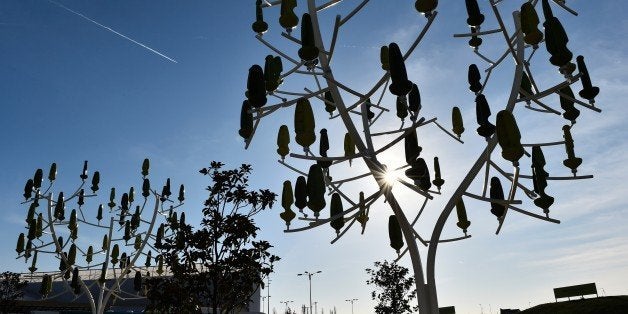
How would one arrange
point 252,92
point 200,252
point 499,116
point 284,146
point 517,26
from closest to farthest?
point 499,116, point 252,92, point 284,146, point 517,26, point 200,252

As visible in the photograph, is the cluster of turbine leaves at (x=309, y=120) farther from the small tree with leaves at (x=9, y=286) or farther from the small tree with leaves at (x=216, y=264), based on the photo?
the small tree with leaves at (x=9, y=286)

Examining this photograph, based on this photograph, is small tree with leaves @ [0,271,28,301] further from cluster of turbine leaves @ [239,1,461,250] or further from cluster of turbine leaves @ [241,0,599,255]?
cluster of turbine leaves @ [241,0,599,255]

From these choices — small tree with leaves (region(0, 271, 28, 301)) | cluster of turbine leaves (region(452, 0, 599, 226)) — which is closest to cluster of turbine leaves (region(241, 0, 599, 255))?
cluster of turbine leaves (region(452, 0, 599, 226))

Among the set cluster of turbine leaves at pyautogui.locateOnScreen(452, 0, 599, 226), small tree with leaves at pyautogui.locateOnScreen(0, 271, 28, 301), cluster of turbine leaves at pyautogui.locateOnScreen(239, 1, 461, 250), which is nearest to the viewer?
cluster of turbine leaves at pyautogui.locateOnScreen(452, 0, 599, 226)

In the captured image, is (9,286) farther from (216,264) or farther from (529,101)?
(529,101)

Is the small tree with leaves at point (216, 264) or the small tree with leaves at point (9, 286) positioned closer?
the small tree with leaves at point (216, 264)

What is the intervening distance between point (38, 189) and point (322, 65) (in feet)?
63.0

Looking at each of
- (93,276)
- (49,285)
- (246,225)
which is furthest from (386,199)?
(93,276)

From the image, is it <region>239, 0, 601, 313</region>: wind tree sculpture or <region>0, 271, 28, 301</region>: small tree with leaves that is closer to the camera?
<region>239, 0, 601, 313</region>: wind tree sculpture

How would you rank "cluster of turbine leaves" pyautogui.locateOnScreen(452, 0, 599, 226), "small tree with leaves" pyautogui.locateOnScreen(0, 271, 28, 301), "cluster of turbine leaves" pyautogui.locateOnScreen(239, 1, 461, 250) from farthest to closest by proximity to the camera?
"small tree with leaves" pyautogui.locateOnScreen(0, 271, 28, 301)
"cluster of turbine leaves" pyautogui.locateOnScreen(239, 1, 461, 250)
"cluster of turbine leaves" pyautogui.locateOnScreen(452, 0, 599, 226)

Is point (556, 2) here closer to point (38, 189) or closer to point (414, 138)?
point (414, 138)

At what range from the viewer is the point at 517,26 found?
540 cm

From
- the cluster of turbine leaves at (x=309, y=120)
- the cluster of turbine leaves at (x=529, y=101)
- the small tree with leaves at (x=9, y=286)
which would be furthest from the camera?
the small tree with leaves at (x=9, y=286)

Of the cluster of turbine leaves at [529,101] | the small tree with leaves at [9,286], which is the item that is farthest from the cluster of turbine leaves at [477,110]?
the small tree with leaves at [9,286]
